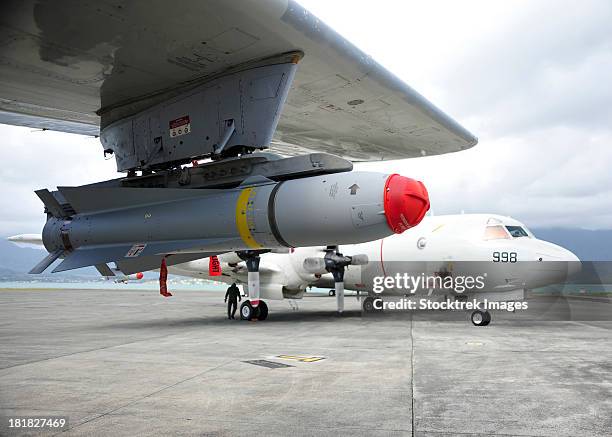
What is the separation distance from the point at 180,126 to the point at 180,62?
84 cm

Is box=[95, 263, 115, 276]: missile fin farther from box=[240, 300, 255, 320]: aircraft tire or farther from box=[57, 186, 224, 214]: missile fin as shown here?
box=[240, 300, 255, 320]: aircraft tire

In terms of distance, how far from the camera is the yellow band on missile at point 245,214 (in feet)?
19.0

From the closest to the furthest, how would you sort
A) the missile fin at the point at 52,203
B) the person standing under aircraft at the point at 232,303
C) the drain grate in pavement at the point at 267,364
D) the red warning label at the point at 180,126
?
the red warning label at the point at 180,126 < the missile fin at the point at 52,203 < the drain grate in pavement at the point at 267,364 < the person standing under aircraft at the point at 232,303

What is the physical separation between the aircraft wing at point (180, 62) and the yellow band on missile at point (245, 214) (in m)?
1.34

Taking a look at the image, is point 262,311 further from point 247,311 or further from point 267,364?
point 267,364

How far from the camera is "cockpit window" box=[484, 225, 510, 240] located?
46.4 ft

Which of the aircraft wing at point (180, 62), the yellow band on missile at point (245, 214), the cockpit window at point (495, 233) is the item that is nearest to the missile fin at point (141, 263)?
the yellow band on missile at point (245, 214)

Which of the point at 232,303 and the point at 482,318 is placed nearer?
the point at 482,318

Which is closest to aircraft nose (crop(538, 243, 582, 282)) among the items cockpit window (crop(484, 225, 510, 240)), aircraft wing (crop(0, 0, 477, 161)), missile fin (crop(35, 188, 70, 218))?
cockpit window (crop(484, 225, 510, 240))

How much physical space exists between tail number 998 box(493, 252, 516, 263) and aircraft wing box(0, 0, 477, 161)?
6.42m

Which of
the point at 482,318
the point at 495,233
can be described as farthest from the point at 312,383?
the point at 495,233

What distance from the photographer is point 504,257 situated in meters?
13.6

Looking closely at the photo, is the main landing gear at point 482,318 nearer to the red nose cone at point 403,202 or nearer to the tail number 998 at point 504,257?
the tail number 998 at point 504,257

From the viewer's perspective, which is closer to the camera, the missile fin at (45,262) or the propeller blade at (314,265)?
the missile fin at (45,262)
